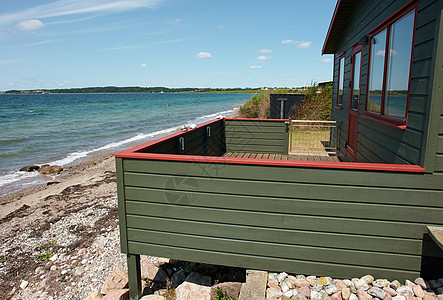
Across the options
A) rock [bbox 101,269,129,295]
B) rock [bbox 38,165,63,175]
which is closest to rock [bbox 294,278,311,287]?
rock [bbox 101,269,129,295]

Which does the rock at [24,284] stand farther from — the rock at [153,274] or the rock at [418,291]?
the rock at [418,291]

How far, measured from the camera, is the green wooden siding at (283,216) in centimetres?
282

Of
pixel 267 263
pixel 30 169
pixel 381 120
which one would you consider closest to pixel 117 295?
pixel 267 263

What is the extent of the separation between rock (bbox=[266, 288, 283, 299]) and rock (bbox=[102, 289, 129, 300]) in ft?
6.48

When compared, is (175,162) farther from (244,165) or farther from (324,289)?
(324,289)

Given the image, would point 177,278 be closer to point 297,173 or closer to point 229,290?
A: point 229,290

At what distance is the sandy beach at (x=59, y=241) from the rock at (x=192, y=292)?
160cm

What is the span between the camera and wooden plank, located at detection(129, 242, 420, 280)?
299cm

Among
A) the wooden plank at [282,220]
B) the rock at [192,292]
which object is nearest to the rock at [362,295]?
the wooden plank at [282,220]

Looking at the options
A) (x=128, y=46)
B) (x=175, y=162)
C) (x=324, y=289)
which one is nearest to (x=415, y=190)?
(x=324, y=289)

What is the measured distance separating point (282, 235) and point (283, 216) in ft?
0.68

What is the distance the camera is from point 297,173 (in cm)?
295

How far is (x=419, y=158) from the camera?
2.90m

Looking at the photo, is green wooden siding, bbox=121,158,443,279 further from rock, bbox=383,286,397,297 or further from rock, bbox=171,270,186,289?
rock, bbox=171,270,186,289
